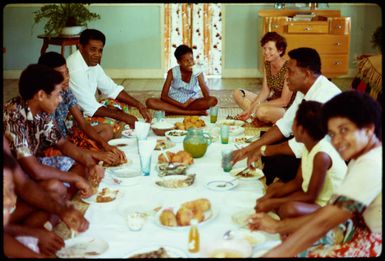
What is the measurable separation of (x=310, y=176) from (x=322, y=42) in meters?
4.39

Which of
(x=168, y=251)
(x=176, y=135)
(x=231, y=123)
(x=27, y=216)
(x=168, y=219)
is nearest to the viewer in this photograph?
(x=168, y=251)

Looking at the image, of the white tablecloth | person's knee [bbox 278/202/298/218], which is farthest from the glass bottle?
person's knee [bbox 278/202/298/218]

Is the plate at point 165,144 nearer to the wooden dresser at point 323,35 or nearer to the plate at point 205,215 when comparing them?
the plate at point 205,215

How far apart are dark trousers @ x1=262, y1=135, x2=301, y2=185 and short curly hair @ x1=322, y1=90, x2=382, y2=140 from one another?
0.94 meters

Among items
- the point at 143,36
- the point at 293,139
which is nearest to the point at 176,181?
the point at 293,139

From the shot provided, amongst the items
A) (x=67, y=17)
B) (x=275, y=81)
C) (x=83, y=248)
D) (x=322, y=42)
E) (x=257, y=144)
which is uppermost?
(x=67, y=17)

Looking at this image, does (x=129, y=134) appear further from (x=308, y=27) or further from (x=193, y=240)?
(x=308, y=27)

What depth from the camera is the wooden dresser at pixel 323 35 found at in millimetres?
6203

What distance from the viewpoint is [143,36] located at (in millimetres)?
7113

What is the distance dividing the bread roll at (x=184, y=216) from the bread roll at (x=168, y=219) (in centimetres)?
2

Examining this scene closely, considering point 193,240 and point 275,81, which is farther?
point 275,81

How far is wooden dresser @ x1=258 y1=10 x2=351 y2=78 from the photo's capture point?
6.20 metres

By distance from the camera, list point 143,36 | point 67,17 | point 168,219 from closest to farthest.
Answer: point 168,219 < point 67,17 < point 143,36

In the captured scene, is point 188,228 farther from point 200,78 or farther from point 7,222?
point 200,78
